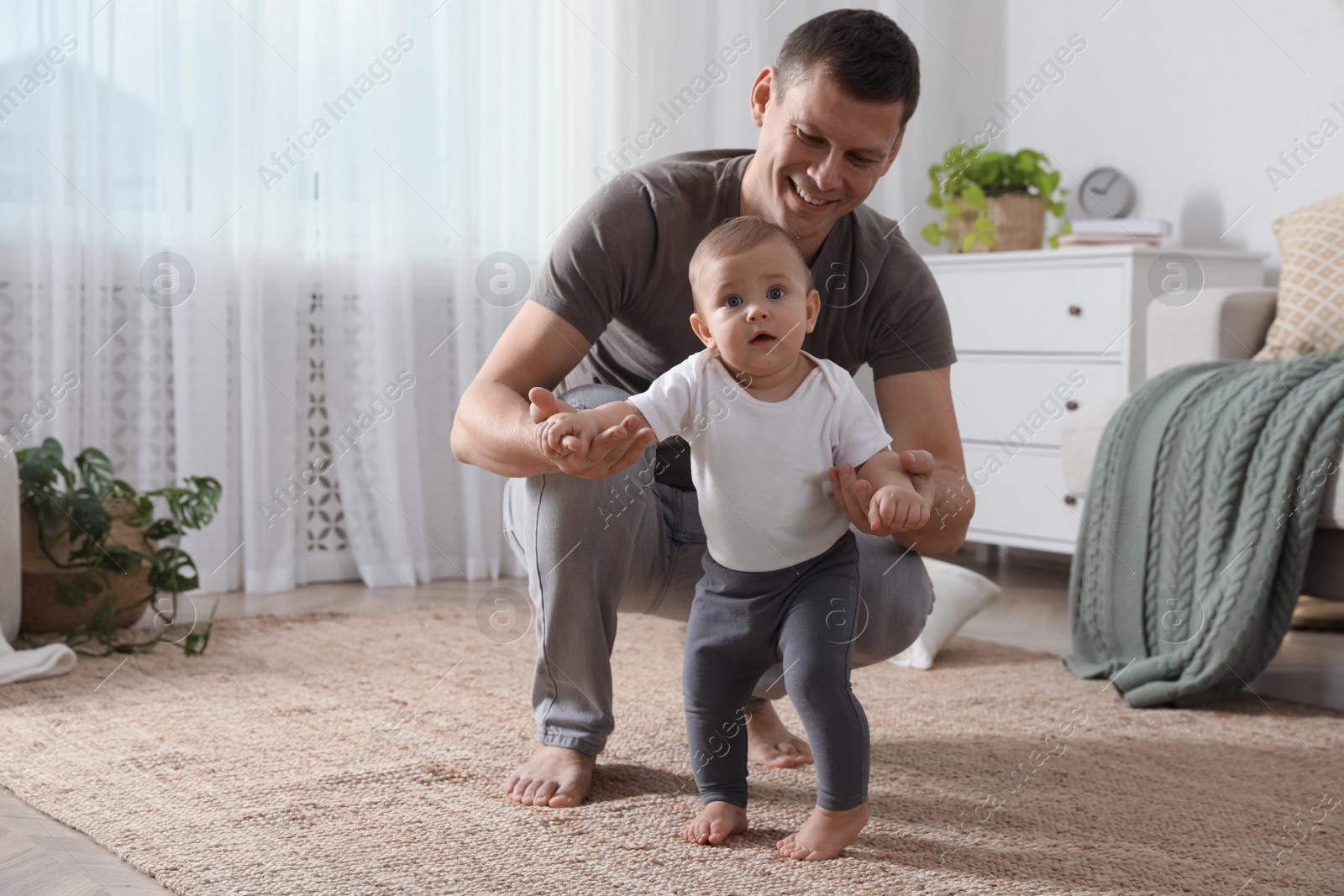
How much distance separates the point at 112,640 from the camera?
83.1 inches

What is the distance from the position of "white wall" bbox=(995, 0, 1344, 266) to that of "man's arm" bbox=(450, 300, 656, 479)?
7.61 feet

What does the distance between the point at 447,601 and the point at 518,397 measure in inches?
57.9

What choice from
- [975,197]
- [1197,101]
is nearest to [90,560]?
[975,197]

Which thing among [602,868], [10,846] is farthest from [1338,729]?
[10,846]

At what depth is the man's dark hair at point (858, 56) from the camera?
4.12 feet

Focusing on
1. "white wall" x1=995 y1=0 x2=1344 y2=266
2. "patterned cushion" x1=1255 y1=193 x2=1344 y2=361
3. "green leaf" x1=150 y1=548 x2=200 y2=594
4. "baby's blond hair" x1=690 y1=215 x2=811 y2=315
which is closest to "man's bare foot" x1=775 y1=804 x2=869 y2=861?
"baby's blond hair" x1=690 y1=215 x2=811 y2=315

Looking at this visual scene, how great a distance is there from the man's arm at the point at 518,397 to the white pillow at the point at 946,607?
0.94m

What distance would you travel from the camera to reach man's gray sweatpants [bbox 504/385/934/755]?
1.32m

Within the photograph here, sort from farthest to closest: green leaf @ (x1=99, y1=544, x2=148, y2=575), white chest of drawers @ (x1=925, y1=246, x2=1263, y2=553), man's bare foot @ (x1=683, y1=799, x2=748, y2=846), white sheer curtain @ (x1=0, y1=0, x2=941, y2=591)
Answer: white chest of drawers @ (x1=925, y1=246, x2=1263, y2=553) → white sheer curtain @ (x1=0, y1=0, x2=941, y2=591) → green leaf @ (x1=99, y1=544, x2=148, y2=575) → man's bare foot @ (x1=683, y1=799, x2=748, y2=846)

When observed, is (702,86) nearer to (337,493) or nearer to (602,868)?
(337,493)

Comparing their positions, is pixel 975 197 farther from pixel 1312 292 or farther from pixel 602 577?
pixel 602 577

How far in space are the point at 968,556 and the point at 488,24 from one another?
6.09 feet

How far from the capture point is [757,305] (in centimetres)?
114

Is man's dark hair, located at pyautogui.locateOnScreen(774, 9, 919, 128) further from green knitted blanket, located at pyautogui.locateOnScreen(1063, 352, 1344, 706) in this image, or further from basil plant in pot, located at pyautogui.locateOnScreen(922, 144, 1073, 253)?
basil plant in pot, located at pyautogui.locateOnScreen(922, 144, 1073, 253)
